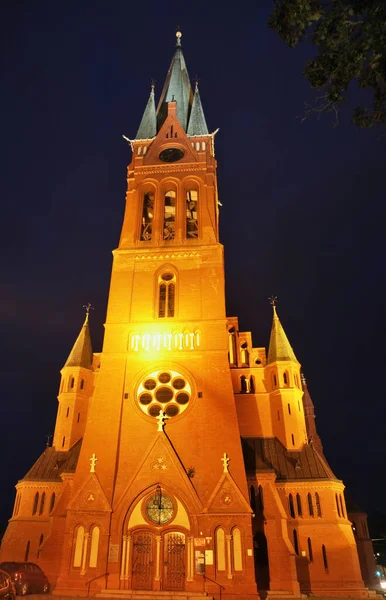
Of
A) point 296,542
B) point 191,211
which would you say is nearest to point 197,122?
point 191,211

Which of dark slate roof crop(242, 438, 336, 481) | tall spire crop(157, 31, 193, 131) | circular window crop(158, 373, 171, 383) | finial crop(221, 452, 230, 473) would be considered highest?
tall spire crop(157, 31, 193, 131)

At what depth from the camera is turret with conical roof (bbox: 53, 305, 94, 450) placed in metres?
34.3

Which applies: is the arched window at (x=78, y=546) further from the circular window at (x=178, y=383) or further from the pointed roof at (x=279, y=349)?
the pointed roof at (x=279, y=349)

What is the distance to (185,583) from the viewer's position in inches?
954

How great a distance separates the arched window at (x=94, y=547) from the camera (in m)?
24.9

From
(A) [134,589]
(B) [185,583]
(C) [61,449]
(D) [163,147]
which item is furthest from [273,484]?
(D) [163,147]

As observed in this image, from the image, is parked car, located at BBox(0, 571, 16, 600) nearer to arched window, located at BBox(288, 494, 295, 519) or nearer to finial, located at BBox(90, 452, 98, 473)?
finial, located at BBox(90, 452, 98, 473)

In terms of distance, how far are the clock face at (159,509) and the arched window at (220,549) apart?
2.71 meters

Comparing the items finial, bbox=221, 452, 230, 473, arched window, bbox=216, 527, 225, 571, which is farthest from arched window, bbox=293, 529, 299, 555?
finial, bbox=221, 452, 230, 473

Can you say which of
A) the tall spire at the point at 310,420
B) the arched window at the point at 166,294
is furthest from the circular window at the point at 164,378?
the tall spire at the point at 310,420

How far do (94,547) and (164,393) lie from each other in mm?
9287

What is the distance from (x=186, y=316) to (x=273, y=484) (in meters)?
11.9

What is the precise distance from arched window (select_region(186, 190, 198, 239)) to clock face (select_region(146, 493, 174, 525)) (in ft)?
66.3

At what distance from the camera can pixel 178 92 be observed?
48562 mm
